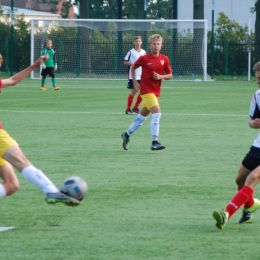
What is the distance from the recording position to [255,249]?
6.43 metres

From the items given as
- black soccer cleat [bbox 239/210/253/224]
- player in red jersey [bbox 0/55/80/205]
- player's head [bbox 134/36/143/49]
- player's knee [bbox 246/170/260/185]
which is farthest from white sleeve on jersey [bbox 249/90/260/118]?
player's head [bbox 134/36/143/49]

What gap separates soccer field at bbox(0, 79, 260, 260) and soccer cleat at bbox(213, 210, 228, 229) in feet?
0.26

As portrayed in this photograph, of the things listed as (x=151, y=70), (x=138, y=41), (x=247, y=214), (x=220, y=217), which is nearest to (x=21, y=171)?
(x=220, y=217)

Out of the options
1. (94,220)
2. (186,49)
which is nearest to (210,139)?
(94,220)

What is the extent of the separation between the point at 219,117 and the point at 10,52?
27439mm

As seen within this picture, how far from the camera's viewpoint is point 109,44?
4225 centimetres

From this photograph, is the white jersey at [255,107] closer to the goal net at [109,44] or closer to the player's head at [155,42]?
the player's head at [155,42]

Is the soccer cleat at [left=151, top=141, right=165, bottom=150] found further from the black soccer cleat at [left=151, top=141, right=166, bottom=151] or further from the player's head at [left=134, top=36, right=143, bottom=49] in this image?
the player's head at [left=134, top=36, right=143, bottom=49]

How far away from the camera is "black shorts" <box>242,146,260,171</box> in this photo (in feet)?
23.9

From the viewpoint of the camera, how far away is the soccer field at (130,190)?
654 cm

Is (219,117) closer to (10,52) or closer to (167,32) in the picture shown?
(167,32)

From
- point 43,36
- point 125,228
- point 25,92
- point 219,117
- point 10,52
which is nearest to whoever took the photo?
point 125,228

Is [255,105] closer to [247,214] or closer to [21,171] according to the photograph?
[247,214]

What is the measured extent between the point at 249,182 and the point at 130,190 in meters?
2.43
